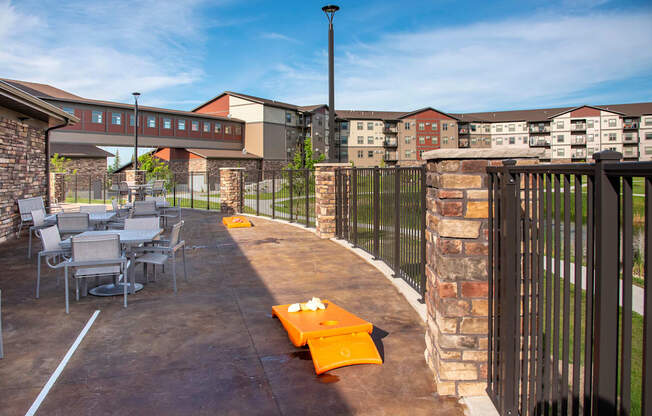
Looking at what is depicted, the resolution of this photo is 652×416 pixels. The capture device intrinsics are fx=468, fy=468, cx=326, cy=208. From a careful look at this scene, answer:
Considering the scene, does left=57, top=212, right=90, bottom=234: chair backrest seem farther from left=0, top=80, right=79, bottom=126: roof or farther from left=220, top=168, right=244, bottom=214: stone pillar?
left=220, top=168, right=244, bottom=214: stone pillar

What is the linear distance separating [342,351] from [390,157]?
3082 inches

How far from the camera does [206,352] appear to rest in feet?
16.7

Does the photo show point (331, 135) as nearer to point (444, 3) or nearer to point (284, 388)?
point (284, 388)

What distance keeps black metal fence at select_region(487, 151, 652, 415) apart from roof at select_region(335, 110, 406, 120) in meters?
76.1

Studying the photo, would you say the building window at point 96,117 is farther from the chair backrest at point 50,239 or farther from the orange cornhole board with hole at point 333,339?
the orange cornhole board with hole at point 333,339

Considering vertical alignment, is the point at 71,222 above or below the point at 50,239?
above

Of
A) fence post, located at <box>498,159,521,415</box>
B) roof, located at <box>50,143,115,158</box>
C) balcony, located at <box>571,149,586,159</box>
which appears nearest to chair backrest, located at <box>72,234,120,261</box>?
fence post, located at <box>498,159,521,415</box>

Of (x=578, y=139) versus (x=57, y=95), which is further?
(x=578, y=139)

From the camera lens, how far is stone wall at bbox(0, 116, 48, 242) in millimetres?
12648

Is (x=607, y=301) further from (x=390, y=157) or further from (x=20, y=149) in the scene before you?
(x=390, y=157)

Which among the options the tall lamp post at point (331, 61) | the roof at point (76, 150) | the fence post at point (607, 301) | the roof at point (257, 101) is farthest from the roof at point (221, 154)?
the fence post at point (607, 301)

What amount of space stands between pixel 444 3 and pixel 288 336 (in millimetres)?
24123

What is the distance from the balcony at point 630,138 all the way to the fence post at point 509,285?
94.9m

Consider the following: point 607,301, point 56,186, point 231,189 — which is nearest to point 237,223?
point 231,189
